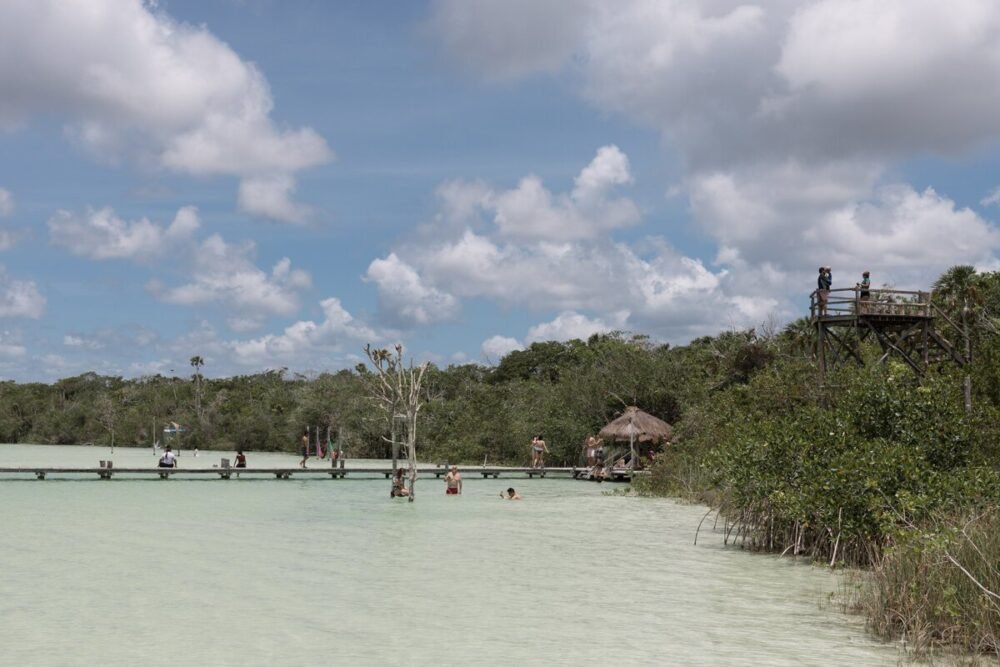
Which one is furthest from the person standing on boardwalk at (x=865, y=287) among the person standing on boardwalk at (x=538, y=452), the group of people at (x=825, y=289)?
the person standing on boardwalk at (x=538, y=452)

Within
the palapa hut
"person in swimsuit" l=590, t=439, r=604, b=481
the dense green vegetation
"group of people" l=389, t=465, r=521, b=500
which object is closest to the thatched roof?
the palapa hut

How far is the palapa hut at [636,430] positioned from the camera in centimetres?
3719

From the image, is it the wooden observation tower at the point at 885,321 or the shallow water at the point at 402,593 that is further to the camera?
the wooden observation tower at the point at 885,321

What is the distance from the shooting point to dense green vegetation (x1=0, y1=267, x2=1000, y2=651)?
10125 mm

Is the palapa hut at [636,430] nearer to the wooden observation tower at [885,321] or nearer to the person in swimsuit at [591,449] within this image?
the person in swimsuit at [591,449]

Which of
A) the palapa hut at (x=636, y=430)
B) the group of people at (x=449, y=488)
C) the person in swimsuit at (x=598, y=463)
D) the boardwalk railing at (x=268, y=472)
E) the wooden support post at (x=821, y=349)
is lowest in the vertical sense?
the boardwalk railing at (x=268, y=472)

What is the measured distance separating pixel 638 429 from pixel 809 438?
67.3 ft

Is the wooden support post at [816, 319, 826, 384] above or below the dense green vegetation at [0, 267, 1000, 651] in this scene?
above

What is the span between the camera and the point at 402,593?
44.0 feet

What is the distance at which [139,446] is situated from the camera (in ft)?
267

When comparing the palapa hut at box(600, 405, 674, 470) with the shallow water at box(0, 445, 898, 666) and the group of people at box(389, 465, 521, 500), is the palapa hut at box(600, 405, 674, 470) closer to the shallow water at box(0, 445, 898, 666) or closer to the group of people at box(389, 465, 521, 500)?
the group of people at box(389, 465, 521, 500)

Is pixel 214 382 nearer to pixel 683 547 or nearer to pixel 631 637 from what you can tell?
pixel 683 547

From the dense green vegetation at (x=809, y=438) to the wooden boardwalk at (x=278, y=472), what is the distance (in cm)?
346

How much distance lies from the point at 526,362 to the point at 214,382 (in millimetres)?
32084
